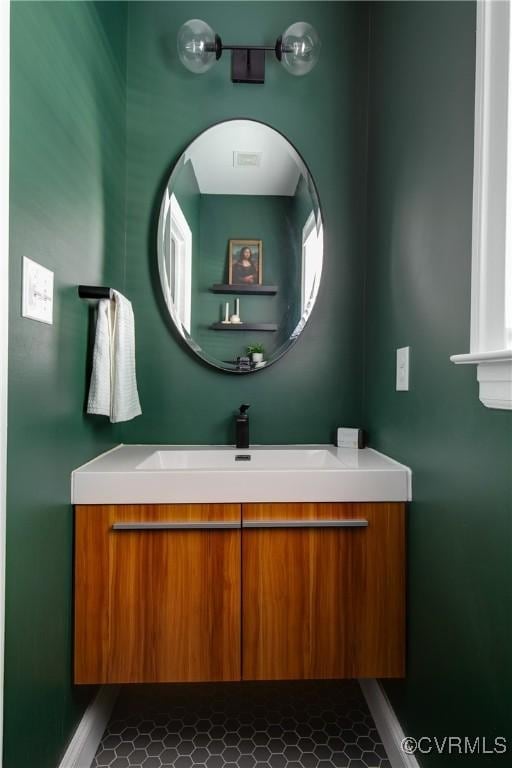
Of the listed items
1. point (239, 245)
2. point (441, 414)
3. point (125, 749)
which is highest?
point (239, 245)

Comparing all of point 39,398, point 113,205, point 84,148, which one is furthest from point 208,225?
point 39,398

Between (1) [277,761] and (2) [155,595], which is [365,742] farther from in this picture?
(2) [155,595]

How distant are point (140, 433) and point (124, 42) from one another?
4.66 ft

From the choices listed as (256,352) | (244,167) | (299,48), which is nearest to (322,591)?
(256,352)

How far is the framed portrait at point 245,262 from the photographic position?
1.74 m

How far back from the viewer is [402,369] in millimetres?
1372

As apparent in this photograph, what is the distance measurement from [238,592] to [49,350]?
78 centimetres

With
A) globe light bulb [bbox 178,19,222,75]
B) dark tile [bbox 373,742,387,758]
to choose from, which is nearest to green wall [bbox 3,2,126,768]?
globe light bulb [bbox 178,19,222,75]

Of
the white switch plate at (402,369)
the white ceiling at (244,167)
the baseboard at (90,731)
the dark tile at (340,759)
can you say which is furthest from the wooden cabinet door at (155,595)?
the white ceiling at (244,167)

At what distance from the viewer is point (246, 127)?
1746 millimetres

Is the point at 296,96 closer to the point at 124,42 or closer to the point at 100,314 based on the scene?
the point at 124,42

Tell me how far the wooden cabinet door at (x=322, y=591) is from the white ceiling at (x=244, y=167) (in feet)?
3.79

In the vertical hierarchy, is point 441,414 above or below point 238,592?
above

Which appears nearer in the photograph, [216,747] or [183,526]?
[183,526]
